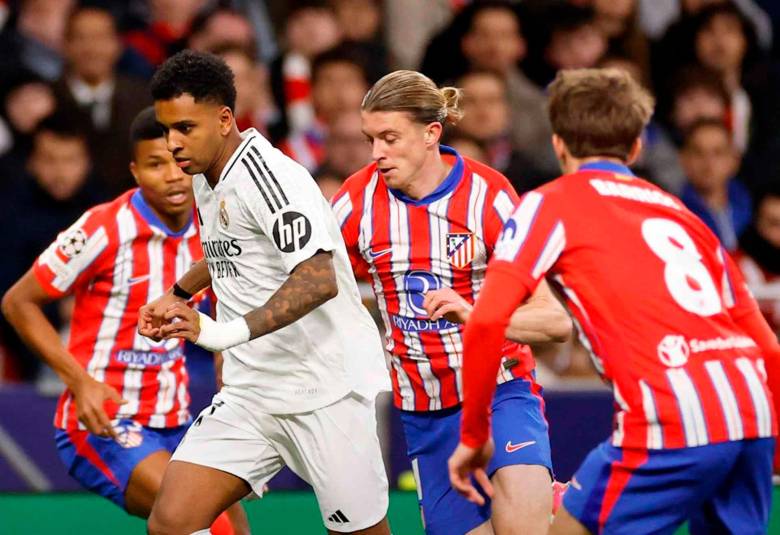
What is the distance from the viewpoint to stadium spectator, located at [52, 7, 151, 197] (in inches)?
339

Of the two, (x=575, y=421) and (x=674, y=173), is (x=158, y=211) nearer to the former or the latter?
(x=575, y=421)

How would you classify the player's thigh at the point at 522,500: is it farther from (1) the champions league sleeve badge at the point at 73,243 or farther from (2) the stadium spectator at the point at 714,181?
(2) the stadium spectator at the point at 714,181

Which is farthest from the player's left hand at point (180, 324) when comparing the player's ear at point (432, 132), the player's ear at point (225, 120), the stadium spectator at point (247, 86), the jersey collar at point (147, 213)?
the stadium spectator at point (247, 86)

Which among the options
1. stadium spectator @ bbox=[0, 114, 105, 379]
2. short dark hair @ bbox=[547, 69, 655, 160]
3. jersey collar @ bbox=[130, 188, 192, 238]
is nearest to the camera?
short dark hair @ bbox=[547, 69, 655, 160]

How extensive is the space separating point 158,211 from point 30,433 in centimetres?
241


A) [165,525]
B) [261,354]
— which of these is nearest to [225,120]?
[261,354]

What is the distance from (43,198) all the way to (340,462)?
401cm

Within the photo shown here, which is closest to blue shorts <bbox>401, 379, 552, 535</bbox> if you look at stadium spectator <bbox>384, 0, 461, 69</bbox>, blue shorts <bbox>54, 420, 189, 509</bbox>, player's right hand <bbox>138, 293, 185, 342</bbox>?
blue shorts <bbox>54, 420, 189, 509</bbox>

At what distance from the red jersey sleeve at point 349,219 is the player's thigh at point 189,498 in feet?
3.14

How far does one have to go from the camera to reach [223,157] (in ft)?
15.4

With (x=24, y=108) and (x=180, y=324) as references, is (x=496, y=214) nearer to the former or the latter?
(x=180, y=324)

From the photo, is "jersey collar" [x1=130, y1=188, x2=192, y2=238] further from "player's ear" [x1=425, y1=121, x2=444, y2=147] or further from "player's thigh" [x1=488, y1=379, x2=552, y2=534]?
"player's thigh" [x1=488, y1=379, x2=552, y2=534]

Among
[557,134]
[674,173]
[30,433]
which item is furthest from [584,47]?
[557,134]

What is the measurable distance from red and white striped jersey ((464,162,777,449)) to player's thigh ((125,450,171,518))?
189 cm
